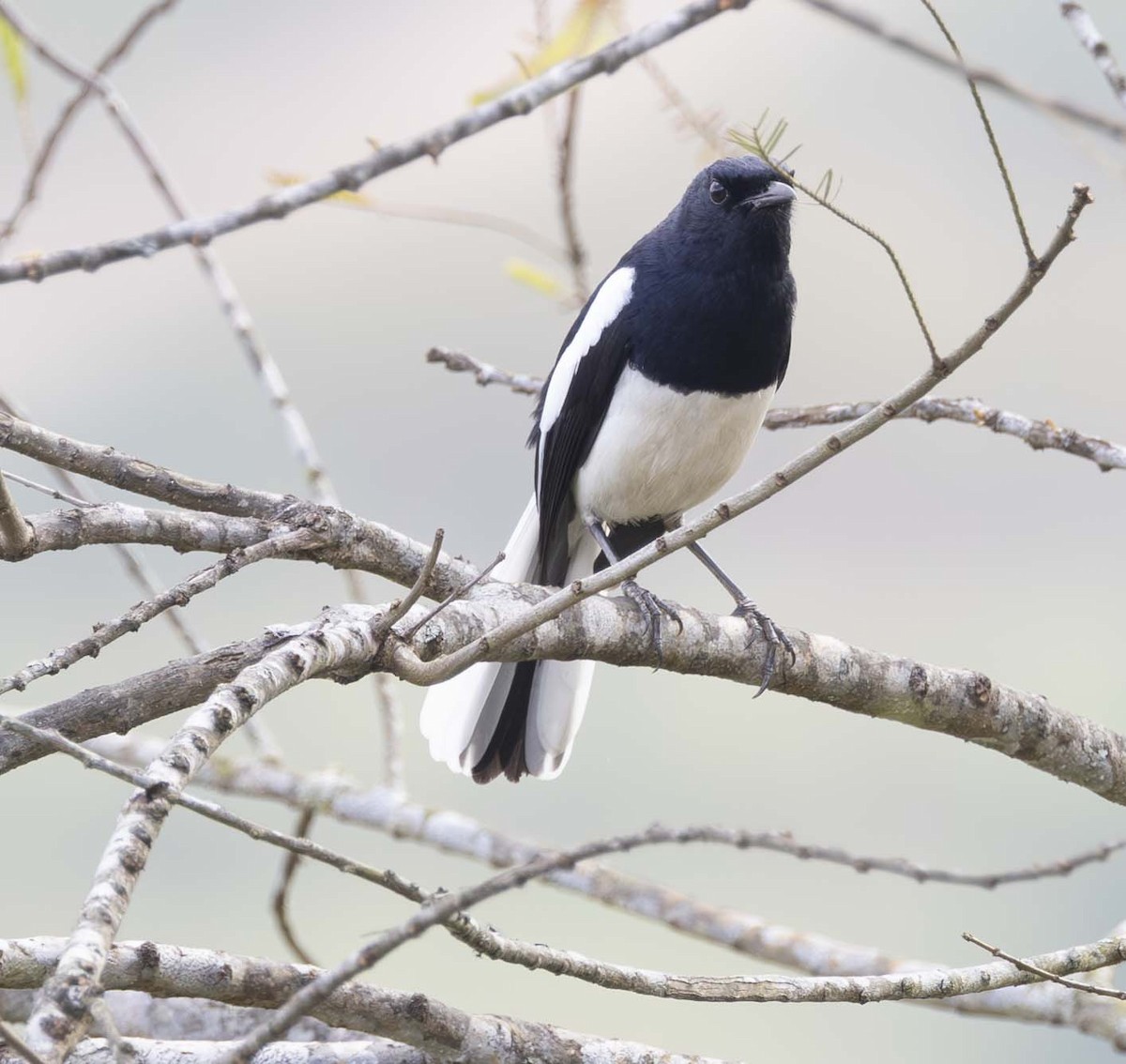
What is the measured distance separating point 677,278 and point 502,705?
140 cm

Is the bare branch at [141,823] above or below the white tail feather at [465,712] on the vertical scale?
below

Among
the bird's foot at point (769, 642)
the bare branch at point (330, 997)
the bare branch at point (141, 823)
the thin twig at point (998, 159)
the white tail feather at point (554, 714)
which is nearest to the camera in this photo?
the bare branch at point (141, 823)

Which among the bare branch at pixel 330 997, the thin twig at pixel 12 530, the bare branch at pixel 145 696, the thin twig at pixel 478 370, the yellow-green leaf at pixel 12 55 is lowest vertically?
the bare branch at pixel 330 997

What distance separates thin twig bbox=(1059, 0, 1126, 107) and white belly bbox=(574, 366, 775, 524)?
1384 millimetres

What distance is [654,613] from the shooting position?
128 inches

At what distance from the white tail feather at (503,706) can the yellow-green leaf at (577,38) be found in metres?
1.78

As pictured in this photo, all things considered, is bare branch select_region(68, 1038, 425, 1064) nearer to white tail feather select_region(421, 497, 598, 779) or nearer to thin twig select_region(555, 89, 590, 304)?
white tail feather select_region(421, 497, 598, 779)

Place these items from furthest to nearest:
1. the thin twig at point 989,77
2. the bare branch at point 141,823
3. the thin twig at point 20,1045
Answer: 1. the thin twig at point 989,77
2. the bare branch at point 141,823
3. the thin twig at point 20,1045

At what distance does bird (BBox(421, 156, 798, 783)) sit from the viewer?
422cm

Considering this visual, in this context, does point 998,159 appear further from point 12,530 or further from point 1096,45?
point 12,530

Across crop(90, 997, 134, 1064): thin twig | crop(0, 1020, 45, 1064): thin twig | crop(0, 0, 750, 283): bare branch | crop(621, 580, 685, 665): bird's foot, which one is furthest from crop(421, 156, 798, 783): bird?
crop(0, 1020, 45, 1064): thin twig

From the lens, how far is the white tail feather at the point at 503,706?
4.47 meters

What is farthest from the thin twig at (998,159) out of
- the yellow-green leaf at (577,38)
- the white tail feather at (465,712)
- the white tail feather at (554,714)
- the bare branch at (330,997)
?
the white tail feather at (554,714)

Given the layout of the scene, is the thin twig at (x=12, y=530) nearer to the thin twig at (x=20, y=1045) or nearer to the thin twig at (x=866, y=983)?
the thin twig at (x=866, y=983)
